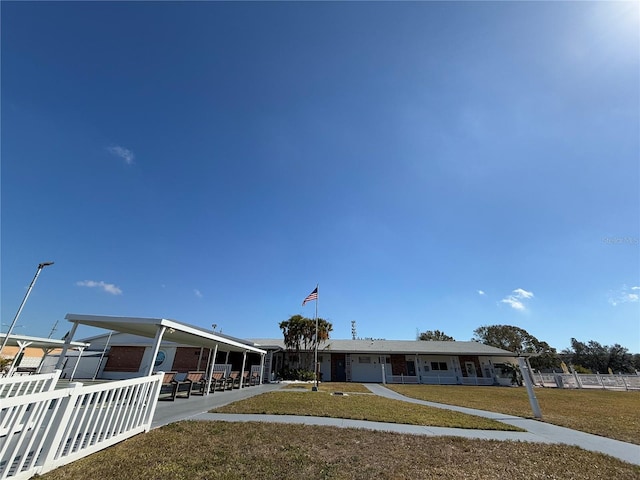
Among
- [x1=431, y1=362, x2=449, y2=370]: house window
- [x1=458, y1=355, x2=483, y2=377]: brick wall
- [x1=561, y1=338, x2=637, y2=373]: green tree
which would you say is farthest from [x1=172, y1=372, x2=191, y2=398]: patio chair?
[x1=561, y1=338, x2=637, y2=373]: green tree

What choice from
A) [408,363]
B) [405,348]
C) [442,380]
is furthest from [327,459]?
[442,380]

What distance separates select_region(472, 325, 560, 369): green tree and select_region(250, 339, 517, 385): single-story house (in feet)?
79.6

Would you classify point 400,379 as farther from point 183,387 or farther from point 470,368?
point 183,387

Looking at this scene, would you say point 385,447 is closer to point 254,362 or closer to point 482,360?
point 254,362

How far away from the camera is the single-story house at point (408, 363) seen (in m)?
25.8

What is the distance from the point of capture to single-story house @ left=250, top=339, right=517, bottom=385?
25812 mm

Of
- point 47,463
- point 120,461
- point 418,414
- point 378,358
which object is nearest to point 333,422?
point 418,414

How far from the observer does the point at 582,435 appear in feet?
19.8

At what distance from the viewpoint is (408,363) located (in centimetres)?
2703

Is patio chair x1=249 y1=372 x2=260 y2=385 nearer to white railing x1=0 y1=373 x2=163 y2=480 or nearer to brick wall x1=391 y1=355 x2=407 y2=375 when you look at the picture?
brick wall x1=391 y1=355 x2=407 y2=375

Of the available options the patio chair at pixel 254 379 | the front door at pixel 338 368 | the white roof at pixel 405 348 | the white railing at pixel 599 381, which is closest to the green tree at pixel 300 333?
the white roof at pixel 405 348

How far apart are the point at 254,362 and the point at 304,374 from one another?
25.2 feet

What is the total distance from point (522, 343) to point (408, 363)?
33.6m

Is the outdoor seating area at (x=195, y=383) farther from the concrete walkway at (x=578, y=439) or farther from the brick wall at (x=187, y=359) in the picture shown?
the concrete walkway at (x=578, y=439)
